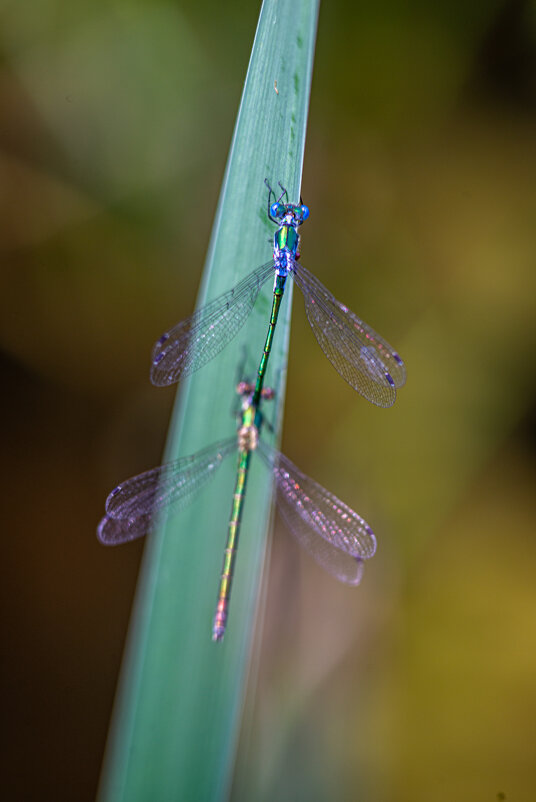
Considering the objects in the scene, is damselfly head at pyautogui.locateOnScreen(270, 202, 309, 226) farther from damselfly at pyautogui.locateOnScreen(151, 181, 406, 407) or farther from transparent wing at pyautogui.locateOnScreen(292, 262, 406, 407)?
transparent wing at pyautogui.locateOnScreen(292, 262, 406, 407)

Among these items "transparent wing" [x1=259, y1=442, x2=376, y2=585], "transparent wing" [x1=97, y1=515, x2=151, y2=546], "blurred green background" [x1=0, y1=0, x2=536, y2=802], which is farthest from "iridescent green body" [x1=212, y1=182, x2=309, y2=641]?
"blurred green background" [x1=0, y1=0, x2=536, y2=802]

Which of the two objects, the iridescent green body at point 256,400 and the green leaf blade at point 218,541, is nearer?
the green leaf blade at point 218,541

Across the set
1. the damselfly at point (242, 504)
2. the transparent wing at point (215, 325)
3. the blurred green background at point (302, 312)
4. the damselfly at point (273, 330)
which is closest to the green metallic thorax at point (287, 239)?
the damselfly at point (273, 330)

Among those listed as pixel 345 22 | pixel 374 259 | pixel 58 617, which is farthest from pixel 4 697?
pixel 345 22

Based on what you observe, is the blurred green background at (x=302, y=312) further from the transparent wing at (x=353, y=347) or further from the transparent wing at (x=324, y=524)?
the transparent wing at (x=353, y=347)

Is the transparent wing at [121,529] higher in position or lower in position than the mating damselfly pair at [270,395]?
lower

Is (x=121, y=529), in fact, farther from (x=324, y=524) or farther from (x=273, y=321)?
(x=273, y=321)

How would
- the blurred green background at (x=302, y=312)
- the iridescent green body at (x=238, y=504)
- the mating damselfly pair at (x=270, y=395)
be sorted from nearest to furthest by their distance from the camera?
the iridescent green body at (x=238, y=504) < the mating damselfly pair at (x=270, y=395) < the blurred green background at (x=302, y=312)

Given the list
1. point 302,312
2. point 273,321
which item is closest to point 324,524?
point 273,321

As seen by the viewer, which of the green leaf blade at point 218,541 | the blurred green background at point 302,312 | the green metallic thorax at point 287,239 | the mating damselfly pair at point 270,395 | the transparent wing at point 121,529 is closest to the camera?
the green leaf blade at point 218,541
